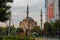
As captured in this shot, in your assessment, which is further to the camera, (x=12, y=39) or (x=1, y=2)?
(x=12, y=39)

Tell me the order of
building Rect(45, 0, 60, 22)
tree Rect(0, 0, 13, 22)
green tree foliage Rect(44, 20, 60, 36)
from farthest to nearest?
building Rect(45, 0, 60, 22)
green tree foliage Rect(44, 20, 60, 36)
tree Rect(0, 0, 13, 22)

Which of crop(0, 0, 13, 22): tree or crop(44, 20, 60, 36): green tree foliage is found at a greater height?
crop(0, 0, 13, 22): tree

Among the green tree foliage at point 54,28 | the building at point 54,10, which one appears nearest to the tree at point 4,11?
the green tree foliage at point 54,28

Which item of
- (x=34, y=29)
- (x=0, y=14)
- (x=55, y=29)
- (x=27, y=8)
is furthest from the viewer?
(x=34, y=29)

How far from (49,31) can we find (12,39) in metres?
41.0

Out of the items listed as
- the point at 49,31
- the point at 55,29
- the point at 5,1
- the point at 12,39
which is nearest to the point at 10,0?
the point at 5,1

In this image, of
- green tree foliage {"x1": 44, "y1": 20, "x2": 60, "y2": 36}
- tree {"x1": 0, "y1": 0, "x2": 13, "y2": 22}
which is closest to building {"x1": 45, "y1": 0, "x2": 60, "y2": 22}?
green tree foliage {"x1": 44, "y1": 20, "x2": 60, "y2": 36}

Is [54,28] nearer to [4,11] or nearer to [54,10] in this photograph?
[54,10]

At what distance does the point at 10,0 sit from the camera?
27344mm

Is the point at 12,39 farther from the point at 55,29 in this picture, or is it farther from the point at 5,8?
the point at 55,29

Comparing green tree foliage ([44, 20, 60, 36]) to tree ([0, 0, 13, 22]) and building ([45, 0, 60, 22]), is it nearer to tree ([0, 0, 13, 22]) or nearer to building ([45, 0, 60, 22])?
building ([45, 0, 60, 22])

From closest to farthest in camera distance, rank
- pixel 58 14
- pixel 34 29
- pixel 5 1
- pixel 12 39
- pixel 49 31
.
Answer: pixel 5 1 < pixel 12 39 < pixel 49 31 < pixel 58 14 < pixel 34 29

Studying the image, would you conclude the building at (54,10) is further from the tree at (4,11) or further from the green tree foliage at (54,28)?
the tree at (4,11)

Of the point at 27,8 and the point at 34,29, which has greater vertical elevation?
the point at 27,8
